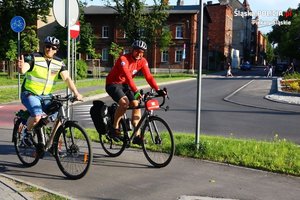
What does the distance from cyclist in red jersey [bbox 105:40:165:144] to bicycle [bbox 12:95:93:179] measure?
1.07 metres

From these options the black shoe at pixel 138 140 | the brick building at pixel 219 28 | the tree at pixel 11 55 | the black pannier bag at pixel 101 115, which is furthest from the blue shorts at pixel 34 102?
the brick building at pixel 219 28

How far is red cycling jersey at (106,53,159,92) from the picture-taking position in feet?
21.3

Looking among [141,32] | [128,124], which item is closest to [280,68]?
[141,32]

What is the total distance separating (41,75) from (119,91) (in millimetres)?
1261

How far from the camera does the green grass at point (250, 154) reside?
6359 mm

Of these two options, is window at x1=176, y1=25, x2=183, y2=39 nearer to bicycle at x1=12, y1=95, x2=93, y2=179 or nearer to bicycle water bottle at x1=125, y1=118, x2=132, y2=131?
bicycle water bottle at x1=125, y1=118, x2=132, y2=131

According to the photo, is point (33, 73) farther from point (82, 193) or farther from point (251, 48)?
point (251, 48)

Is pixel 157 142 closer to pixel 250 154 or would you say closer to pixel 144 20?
pixel 250 154

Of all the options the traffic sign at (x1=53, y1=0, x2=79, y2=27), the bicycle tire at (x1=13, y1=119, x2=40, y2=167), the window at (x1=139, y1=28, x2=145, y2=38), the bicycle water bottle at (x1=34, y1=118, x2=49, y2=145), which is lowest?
the bicycle tire at (x1=13, y1=119, x2=40, y2=167)

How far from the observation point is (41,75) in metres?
5.97

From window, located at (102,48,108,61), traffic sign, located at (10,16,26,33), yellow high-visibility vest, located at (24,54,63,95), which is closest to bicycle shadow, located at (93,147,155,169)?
yellow high-visibility vest, located at (24,54,63,95)

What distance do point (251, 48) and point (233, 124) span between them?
11893cm

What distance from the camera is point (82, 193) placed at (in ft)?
16.5

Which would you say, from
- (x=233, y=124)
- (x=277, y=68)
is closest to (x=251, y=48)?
(x=277, y=68)
